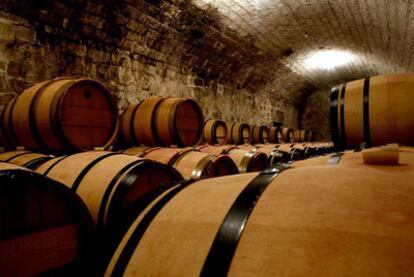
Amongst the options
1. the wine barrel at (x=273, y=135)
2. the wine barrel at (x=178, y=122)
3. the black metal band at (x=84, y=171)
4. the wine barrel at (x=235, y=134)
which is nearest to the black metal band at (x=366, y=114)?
the black metal band at (x=84, y=171)

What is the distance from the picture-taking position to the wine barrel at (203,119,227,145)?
6047mm

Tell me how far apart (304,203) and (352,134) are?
6.47ft

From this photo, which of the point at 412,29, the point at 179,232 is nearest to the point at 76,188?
the point at 179,232

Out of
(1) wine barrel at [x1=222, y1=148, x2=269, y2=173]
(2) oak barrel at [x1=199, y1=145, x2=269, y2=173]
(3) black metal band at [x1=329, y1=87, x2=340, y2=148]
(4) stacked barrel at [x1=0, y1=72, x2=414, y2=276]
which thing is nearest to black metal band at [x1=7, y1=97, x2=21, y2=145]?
(4) stacked barrel at [x1=0, y1=72, x2=414, y2=276]

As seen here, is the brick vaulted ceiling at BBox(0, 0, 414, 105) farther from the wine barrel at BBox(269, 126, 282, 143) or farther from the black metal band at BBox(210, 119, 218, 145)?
the wine barrel at BBox(269, 126, 282, 143)

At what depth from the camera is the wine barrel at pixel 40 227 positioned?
1.26 metres

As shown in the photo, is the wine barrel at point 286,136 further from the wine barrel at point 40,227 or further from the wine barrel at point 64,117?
the wine barrel at point 40,227

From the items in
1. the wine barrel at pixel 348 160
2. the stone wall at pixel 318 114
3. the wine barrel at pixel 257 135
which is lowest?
the wine barrel at pixel 348 160

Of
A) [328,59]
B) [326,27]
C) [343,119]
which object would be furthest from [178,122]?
[328,59]

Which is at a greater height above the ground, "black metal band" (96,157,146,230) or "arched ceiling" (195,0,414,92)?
"arched ceiling" (195,0,414,92)

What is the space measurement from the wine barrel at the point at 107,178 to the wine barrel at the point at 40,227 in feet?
0.78

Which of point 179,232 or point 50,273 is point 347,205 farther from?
point 50,273

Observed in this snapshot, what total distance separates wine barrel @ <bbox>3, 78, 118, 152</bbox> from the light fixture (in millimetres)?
9262

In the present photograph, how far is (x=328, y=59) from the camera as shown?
1146 cm
